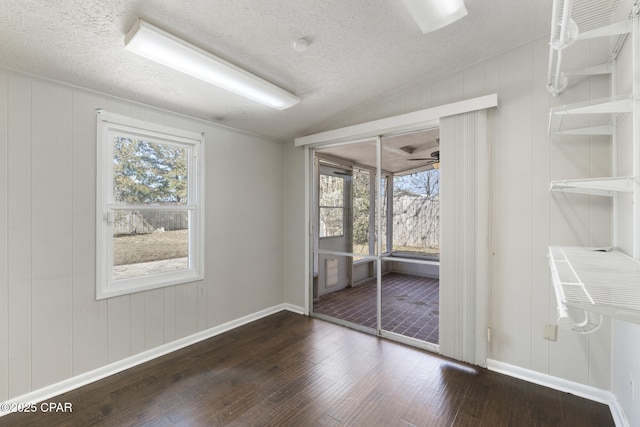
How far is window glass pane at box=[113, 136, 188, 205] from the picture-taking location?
266 cm

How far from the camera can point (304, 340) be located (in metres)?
3.19

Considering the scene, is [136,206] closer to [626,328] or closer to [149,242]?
[149,242]

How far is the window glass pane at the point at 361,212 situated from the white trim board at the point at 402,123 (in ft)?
1.83

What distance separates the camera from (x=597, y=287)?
1007 mm

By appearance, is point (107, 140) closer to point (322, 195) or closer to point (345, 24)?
point (345, 24)

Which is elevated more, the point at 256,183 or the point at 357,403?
the point at 256,183

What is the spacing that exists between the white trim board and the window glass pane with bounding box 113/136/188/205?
1.58 metres

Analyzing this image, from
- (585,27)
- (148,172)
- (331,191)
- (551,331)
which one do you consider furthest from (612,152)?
(148,172)

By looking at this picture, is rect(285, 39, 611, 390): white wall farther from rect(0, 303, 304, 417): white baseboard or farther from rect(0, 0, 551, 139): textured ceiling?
rect(0, 303, 304, 417): white baseboard

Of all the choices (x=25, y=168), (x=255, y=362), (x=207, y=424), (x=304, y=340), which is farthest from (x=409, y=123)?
(x=25, y=168)

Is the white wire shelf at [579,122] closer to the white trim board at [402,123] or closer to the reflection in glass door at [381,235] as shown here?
the white trim board at [402,123]

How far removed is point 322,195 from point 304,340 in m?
1.91

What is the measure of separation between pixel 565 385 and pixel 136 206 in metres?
3.96

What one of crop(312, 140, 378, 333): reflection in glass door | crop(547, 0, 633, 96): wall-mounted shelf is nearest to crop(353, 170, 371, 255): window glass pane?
crop(312, 140, 378, 333): reflection in glass door
